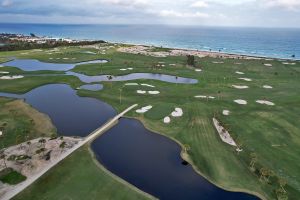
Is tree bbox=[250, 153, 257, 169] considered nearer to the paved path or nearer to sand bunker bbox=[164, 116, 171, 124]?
sand bunker bbox=[164, 116, 171, 124]

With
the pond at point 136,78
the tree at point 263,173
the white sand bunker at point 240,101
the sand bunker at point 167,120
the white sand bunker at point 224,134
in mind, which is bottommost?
the tree at point 263,173

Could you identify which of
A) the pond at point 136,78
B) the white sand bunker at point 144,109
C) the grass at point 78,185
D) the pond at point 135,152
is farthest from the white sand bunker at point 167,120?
the pond at point 136,78

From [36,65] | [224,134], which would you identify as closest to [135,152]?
[224,134]

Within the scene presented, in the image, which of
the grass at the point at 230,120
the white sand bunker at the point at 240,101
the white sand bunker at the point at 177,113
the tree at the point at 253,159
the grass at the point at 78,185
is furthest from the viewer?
the white sand bunker at the point at 240,101

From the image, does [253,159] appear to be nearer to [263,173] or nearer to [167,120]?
[263,173]

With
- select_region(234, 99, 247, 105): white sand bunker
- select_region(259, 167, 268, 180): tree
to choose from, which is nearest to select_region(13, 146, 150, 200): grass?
select_region(259, 167, 268, 180): tree

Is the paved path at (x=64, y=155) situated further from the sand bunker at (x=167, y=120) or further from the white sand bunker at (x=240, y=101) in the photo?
the white sand bunker at (x=240, y=101)
